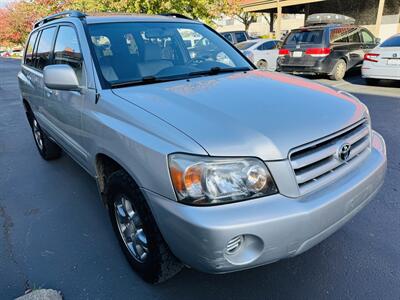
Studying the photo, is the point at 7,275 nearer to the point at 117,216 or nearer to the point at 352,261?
the point at 117,216

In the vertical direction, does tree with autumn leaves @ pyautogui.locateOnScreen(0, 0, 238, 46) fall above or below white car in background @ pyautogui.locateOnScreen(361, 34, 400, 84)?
above

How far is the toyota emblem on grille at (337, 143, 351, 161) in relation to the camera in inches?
77.2

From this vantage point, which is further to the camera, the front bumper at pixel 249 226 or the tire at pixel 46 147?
the tire at pixel 46 147

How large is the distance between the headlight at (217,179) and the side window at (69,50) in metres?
1.37

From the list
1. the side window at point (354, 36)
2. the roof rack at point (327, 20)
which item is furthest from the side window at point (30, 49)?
the roof rack at point (327, 20)

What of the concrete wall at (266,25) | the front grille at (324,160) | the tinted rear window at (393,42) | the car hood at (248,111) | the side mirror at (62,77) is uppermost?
the side mirror at (62,77)

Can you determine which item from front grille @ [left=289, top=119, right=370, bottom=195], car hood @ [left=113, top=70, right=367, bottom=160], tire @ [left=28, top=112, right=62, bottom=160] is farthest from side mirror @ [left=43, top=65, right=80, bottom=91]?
tire @ [left=28, top=112, right=62, bottom=160]

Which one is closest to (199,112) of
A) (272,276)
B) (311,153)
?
(311,153)

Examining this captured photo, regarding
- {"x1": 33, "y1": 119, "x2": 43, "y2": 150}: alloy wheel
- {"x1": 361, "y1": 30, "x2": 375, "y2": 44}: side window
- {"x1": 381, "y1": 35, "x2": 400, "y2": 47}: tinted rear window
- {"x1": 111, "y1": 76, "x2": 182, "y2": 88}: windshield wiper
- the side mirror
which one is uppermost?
the side mirror

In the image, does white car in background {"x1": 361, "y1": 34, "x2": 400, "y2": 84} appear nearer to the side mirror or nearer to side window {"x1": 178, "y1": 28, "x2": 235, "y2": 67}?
side window {"x1": 178, "y1": 28, "x2": 235, "y2": 67}

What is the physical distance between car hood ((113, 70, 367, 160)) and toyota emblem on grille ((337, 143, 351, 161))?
110 mm

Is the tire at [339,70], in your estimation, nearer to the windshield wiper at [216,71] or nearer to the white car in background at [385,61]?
the white car in background at [385,61]

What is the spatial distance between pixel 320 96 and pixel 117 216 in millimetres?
1691

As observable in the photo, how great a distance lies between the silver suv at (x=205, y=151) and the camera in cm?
167
